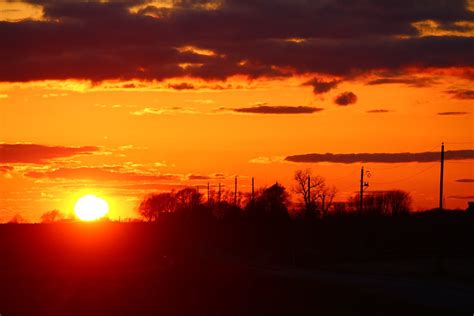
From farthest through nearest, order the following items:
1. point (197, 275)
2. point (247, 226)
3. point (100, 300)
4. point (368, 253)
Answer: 1. point (247, 226)
2. point (368, 253)
3. point (197, 275)
4. point (100, 300)

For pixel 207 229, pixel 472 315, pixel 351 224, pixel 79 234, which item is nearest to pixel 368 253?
pixel 351 224

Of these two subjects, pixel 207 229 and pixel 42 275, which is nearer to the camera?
pixel 42 275

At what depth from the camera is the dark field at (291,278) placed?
1095 inches

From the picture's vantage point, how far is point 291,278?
4012 centimetres

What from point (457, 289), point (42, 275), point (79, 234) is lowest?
point (79, 234)

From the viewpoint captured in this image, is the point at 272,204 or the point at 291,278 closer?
the point at 291,278

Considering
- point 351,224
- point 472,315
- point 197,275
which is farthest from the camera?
point 351,224

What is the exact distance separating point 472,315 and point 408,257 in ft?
138

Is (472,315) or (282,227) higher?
(472,315)

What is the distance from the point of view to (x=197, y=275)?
1747 inches

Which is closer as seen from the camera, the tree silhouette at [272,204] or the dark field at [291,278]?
the dark field at [291,278]

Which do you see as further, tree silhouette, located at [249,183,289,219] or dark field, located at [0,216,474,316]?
tree silhouette, located at [249,183,289,219]

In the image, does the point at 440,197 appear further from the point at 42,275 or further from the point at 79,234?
the point at 79,234

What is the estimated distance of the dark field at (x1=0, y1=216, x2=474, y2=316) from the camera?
27.8 metres
